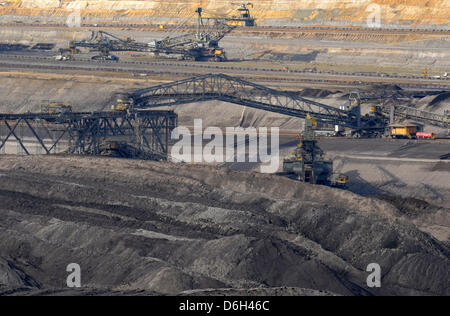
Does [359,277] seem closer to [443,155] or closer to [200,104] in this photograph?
[443,155]

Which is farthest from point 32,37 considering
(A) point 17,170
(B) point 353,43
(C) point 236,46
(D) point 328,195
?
(D) point 328,195

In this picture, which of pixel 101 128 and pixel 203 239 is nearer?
pixel 203 239

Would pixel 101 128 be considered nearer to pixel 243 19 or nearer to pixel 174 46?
pixel 174 46

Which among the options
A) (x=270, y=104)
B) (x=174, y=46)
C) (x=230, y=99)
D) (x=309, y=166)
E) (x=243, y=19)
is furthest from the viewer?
(x=243, y=19)

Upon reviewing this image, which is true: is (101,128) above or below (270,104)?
below

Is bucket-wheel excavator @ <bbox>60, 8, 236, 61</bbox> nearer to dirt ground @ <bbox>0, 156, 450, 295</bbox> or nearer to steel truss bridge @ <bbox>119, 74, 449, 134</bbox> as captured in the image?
steel truss bridge @ <bbox>119, 74, 449, 134</bbox>

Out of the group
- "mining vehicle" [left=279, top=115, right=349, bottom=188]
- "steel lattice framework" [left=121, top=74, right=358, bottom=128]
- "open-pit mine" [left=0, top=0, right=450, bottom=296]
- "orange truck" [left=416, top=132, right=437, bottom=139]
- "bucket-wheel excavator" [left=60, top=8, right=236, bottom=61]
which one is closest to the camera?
"open-pit mine" [left=0, top=0, right=450, bottom=296]

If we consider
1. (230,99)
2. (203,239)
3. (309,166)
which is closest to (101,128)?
(230,99)

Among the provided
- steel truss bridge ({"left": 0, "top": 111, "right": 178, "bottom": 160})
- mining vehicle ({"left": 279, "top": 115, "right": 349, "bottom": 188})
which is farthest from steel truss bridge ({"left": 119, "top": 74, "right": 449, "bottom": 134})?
mining vehicle ({"left": 279, "top": 115, "right": 349, "bottom": 188})
